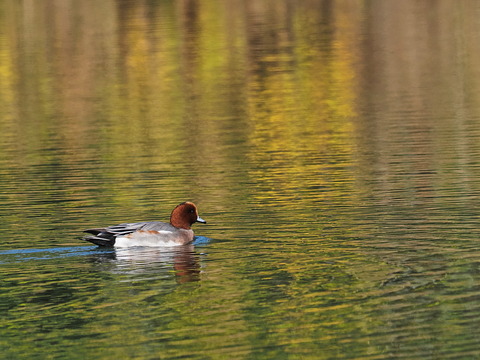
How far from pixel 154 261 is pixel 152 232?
3.90ft

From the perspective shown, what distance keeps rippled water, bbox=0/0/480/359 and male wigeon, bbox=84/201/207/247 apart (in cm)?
24

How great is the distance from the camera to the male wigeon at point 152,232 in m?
19.0

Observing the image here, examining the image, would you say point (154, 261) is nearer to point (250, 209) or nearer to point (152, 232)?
point (152, 232)

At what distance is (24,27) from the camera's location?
3770 inches

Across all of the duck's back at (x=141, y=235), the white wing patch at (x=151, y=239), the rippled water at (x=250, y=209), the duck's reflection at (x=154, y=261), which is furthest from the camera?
the white wing patch at (x=151, y=239)

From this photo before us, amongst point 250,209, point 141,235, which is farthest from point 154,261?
point 250,209

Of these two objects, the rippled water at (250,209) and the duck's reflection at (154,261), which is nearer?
the rippled water at (250,209)

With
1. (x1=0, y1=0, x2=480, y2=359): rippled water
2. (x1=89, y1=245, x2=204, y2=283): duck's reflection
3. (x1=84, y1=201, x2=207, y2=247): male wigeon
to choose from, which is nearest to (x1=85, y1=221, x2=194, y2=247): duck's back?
(x1=84, y1=201, x2=207, y2=247): male wigeon

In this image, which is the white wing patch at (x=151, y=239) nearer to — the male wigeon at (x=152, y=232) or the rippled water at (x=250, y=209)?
the male wigeon at (x=152, y=232)

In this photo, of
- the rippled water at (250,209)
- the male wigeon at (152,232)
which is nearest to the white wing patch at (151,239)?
the male wigeon at (152,232)

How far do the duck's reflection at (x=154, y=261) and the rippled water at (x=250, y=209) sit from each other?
0.04 m

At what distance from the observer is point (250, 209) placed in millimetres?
21984

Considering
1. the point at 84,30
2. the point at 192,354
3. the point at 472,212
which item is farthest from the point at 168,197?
the point at 84,30

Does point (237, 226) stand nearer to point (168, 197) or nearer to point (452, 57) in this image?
point (168, 197)
